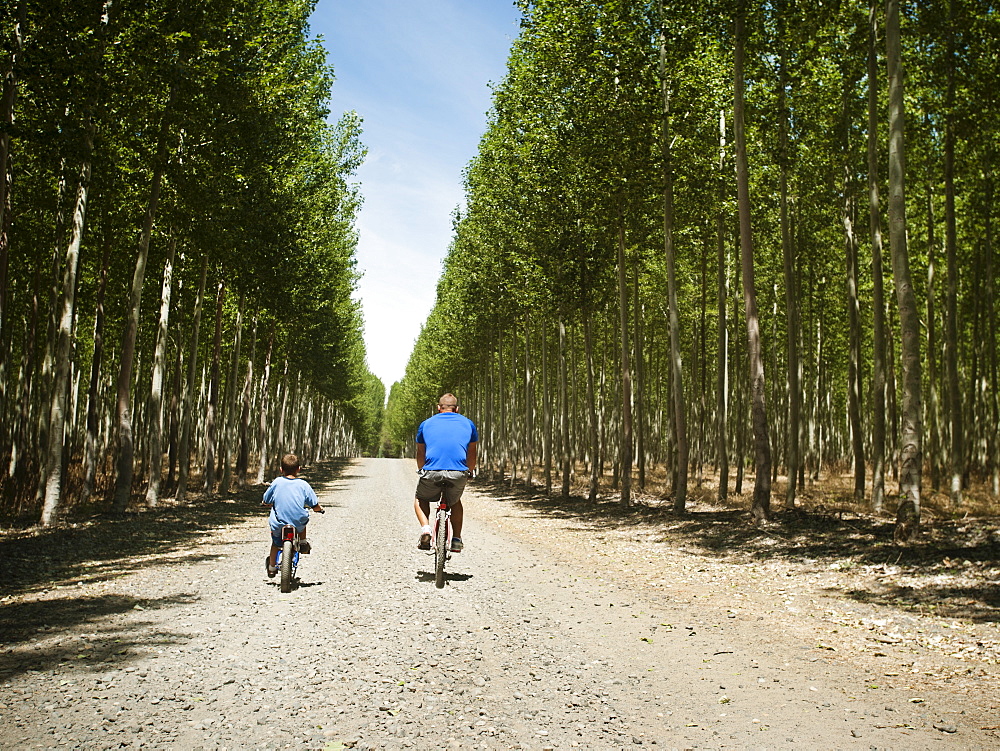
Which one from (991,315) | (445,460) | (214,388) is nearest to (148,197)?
(214,388)

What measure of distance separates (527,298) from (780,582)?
19669mm

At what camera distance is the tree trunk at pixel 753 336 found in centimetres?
1442

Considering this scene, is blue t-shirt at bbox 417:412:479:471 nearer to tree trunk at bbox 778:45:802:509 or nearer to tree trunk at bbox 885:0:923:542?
tree trunk at bbox 885:0:923:542

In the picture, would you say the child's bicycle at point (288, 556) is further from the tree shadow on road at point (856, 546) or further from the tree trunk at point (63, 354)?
the tree trunk at point (63, 354)

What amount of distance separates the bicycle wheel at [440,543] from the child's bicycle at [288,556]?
140cm

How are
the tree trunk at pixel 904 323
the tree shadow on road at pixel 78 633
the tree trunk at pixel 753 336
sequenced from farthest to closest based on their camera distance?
the tree trunk at pixel 753 336 < the tree trunk at pixel 904 323 < the tree shadow on road at pixel 78 633

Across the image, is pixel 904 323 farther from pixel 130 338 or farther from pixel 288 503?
pixel 130 338

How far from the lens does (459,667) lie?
5512 mm

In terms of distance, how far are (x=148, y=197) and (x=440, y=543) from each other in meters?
14.5

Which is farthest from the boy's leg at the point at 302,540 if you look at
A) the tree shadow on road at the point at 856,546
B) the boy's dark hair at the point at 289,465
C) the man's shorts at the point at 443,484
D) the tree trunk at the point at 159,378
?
the tree trunk at the point at 159,378

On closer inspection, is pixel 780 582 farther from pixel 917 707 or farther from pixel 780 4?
pixel 780 4

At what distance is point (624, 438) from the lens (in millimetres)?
21484

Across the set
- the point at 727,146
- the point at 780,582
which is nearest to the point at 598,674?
the point at 780,582

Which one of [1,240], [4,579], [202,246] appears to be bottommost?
[4,579]
